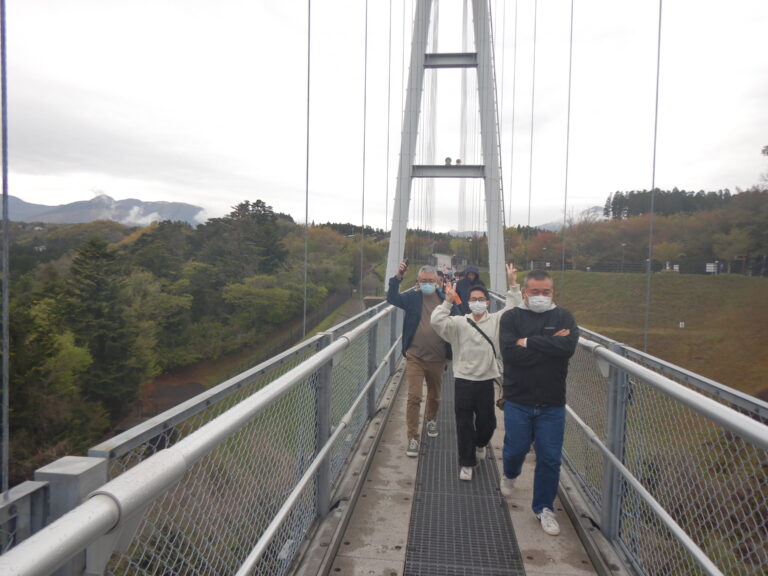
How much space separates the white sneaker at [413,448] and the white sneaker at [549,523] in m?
1.18

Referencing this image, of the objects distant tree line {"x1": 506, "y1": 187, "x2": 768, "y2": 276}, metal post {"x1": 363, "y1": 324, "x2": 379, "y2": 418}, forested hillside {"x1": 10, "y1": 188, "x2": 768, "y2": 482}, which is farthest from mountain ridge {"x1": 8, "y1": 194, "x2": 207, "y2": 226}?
metal post {"x1": 363, "y1": 324, "x2": 379, "y2": 418}

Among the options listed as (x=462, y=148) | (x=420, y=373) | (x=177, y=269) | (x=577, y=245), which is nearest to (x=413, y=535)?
(x=420, y=373)

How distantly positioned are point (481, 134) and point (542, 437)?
1290 centimetres

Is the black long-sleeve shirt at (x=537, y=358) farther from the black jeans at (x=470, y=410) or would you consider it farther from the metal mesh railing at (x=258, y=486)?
the metal mesh railing at (x=258, y=486)

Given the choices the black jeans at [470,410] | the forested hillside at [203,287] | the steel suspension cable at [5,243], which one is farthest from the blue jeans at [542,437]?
the forested hillside at [203,287]

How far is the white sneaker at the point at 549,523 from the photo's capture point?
2746mm

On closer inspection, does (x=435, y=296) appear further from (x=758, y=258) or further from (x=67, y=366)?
(x=758, y=258)

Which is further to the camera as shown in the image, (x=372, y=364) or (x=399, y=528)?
(x=372, y=364)

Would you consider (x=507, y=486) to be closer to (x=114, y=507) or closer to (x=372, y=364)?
(x=372, y=364)

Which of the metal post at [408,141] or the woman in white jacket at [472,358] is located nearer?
the woman in white jacket at [472,358]

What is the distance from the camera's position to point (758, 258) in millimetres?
34625

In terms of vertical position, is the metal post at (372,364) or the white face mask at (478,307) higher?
the white face mask at (478,307)

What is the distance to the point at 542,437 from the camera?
2.79 m

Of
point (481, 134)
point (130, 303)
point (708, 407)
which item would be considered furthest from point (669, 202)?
point (708, 407)
